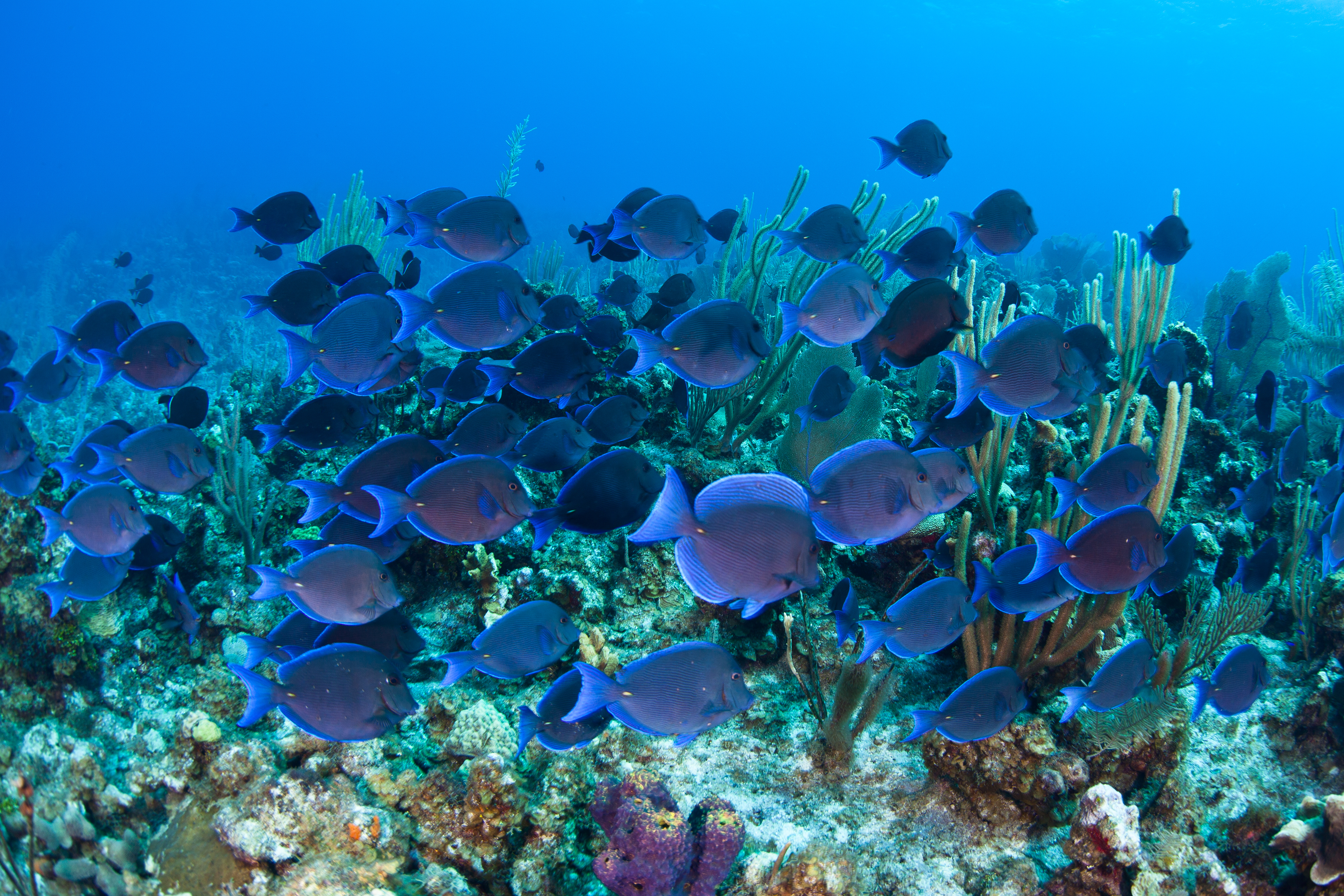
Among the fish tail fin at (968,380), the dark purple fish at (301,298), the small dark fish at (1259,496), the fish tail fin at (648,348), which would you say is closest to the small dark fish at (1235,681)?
the fish tail fin at (968,380)

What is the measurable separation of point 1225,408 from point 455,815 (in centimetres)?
795

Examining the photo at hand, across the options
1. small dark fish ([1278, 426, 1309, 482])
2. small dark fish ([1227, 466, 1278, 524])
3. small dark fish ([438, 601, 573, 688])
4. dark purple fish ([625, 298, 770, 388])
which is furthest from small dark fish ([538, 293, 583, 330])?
small dark fish ([1278, 426, 1309, 482])

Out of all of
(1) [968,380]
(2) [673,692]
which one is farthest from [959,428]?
(2) [673,692]

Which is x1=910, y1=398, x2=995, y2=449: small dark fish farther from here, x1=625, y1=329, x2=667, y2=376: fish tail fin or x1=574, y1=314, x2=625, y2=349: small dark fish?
x1=574, y1=314, x2=625, y2=349: small dark fish

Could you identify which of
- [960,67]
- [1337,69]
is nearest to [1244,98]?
[1337,69]

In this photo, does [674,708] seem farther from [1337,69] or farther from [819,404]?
[1337,69]

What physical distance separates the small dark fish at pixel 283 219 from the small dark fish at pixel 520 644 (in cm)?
295

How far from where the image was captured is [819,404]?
10.5 ft

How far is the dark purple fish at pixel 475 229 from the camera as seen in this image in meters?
3.03

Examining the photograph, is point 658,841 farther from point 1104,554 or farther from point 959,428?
point 959,428

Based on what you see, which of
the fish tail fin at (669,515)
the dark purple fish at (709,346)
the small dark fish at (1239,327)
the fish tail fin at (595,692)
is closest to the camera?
the fish tail fin at (669,515)

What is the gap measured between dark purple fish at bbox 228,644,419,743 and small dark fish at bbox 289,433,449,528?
0.65 m

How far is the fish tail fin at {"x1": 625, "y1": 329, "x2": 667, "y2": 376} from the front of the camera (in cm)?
239

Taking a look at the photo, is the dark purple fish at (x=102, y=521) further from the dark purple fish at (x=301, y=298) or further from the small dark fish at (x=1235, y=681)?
the small dark fish at (x=1235, y=681)
